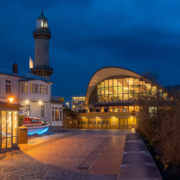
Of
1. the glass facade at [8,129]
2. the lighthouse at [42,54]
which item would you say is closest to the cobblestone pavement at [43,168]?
the glass facade at [8,129]

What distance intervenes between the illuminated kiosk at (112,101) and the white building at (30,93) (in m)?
14.4

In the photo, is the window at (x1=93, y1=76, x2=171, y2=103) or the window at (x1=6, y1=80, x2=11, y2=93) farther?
the window at (x1=93, y1=76, x2=171, y2=103)

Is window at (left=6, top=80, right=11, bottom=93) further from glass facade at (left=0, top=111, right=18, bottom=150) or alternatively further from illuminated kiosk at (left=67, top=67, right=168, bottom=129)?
illuminated kiosk at (left=67, top=67, right=168, bottom=129)

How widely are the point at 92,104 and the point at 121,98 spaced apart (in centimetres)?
824

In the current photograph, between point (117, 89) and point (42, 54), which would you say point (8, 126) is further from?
point (117, 89)

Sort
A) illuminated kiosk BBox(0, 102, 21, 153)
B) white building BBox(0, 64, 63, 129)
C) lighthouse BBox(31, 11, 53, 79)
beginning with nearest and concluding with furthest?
illuminated kiosk BBox(0, 102, 21, 153)
white building BBox(0, 64, 63, 129)
lighthouse BBox(31, 11, 53, 79)

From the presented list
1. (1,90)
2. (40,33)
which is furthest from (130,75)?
(1,90)

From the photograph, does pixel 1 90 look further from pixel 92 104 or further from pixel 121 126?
pixel 92 104

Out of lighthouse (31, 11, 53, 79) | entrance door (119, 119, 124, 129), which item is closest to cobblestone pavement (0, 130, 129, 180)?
entrance door (119, 119, 124, 129)

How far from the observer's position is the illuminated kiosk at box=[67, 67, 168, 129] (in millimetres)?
49562

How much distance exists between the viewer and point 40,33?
2114 inches

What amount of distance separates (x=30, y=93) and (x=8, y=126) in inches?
738

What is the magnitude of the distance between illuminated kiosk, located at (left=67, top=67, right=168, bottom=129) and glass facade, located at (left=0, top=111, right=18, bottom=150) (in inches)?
1353

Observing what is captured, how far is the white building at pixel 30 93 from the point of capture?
31625 mm
